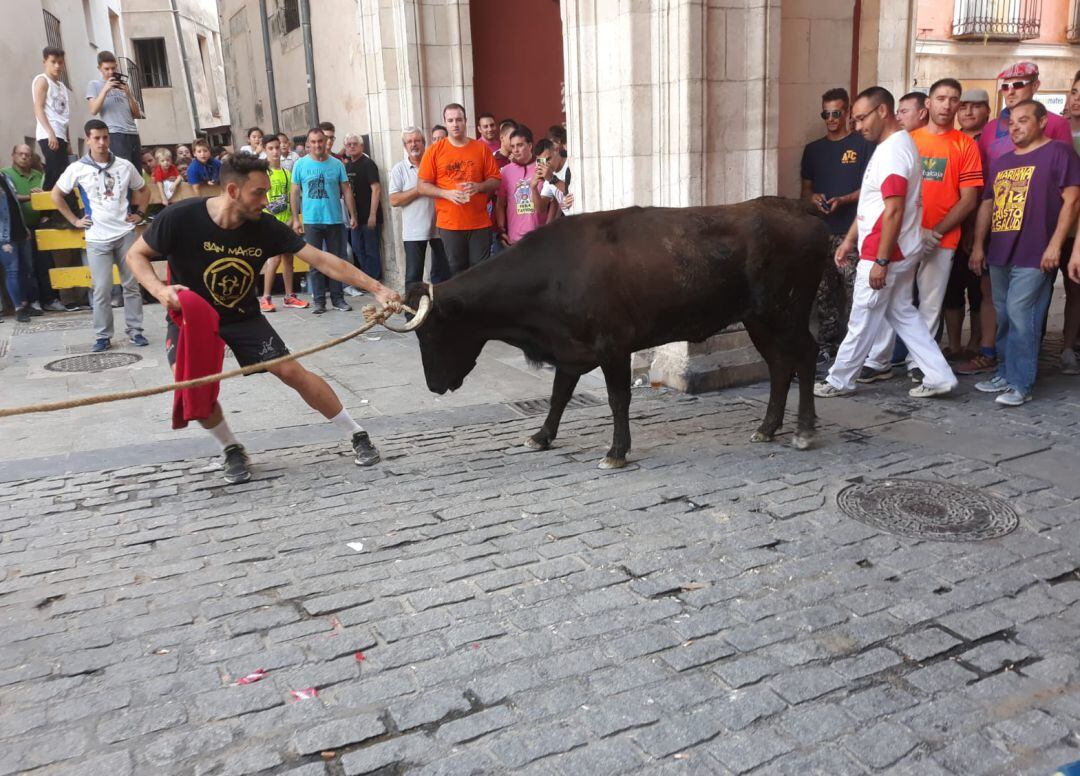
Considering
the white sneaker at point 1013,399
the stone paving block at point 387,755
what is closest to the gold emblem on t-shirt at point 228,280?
the stone paving block at point 387,755

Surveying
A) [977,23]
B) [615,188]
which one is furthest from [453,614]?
[977,23]

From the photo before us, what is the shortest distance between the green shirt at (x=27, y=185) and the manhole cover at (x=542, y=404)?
8023 mm

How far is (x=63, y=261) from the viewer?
39.3 feet

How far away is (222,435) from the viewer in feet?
17.4

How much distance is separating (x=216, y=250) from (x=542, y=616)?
2971mm

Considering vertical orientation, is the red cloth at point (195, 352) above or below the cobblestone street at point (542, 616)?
above

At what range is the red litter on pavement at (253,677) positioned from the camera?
3.16m

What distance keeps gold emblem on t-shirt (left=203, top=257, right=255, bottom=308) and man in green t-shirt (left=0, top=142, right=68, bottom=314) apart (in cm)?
768

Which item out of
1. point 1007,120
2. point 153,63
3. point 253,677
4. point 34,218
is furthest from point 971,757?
point 153,63

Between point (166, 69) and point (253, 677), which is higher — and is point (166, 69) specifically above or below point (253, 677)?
above

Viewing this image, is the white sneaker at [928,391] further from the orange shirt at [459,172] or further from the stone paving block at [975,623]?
the orange shirt at [459,172]

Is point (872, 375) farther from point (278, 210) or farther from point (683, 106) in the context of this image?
point (278, 210)

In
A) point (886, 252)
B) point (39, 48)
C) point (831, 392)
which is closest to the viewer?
point (886, 252)

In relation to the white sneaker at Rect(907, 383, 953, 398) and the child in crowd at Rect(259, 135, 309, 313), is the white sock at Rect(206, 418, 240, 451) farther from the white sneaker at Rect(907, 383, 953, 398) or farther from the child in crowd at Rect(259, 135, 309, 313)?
the child in crowd at Rect(259, 135, 309, 313)
